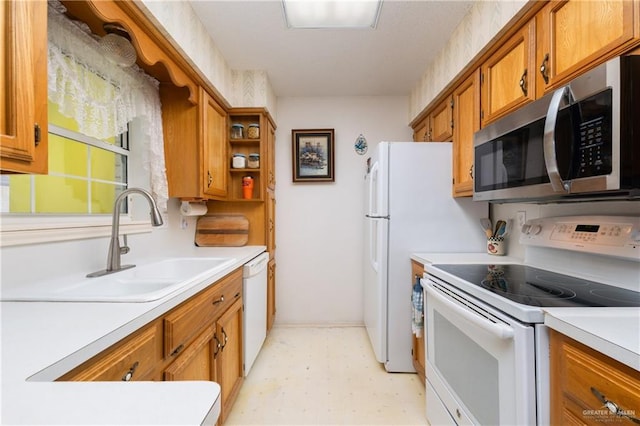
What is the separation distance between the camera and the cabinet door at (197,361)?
1.05m

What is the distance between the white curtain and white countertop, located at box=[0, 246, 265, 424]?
0.85 metres

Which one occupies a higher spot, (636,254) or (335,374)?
(636,254)

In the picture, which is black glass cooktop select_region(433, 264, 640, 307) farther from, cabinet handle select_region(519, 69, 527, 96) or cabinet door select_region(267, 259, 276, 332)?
cabinet door select_region(267, 259, 276, 332)

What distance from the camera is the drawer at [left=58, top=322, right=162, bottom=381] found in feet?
2.14

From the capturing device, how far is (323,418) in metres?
1.68

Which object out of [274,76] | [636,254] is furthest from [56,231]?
[636,254]

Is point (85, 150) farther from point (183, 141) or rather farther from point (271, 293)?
point (271, 293)

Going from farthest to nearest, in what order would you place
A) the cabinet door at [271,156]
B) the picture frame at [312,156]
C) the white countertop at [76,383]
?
the picture frame at [312,156]
the cabinet door at [271,156]
the white countertop at [76,383]

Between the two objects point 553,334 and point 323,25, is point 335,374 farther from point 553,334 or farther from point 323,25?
point 323,25

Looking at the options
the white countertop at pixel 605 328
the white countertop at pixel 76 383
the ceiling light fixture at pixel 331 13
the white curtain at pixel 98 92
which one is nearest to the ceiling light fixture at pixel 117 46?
the white curtain at pixel 98 92

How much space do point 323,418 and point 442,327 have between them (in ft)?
2.88

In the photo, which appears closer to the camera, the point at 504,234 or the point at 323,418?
the point at 323,418

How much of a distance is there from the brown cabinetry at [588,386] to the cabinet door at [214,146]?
2.00 meters

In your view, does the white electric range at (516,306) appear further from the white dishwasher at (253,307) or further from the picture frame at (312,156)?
the picture frame at (312,156)
